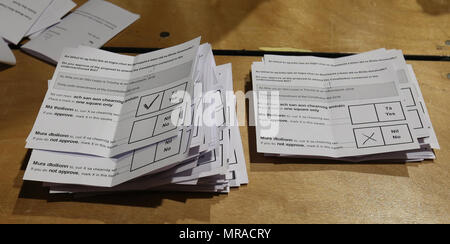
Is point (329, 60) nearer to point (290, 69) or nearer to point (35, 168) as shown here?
point (290, 69)

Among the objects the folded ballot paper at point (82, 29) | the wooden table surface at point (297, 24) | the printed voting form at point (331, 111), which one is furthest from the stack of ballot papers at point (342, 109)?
the folded ballot paper at point (82, 29)

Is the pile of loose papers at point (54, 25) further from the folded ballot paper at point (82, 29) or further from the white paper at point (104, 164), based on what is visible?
the white paper at point (104, 164)

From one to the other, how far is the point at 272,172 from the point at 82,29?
591 millimetres

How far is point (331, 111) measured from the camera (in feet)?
2.22

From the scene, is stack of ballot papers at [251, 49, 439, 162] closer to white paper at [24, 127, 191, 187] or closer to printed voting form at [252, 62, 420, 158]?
printed voting form at [252, 62, 420, 158]

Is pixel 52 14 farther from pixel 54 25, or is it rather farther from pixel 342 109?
pixel 342 109

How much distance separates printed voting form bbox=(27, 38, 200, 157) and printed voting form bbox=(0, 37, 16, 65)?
0.17 metres

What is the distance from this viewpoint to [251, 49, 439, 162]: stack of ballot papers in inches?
24.6

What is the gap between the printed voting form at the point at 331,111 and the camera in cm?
63

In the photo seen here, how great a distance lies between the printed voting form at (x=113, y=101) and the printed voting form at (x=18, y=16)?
220 mm

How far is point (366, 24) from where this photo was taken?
897mm

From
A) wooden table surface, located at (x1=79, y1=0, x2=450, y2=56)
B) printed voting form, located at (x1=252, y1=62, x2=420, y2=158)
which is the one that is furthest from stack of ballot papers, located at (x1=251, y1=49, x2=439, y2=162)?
wooden table surface, located at (x1=79, y1=0, x2=450, y2=56)

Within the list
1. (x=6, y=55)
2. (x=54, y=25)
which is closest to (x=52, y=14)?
(x=54, y=25)
